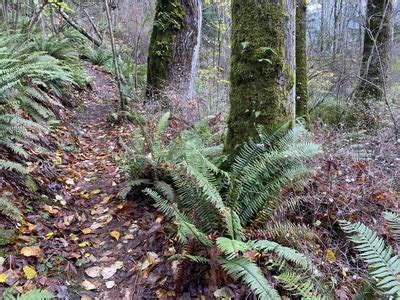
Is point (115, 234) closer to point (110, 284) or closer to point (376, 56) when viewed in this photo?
point (110, 284)

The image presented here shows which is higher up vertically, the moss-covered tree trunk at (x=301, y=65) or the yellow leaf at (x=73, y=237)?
the moss-covered tree trunk at (x=301, y=65)

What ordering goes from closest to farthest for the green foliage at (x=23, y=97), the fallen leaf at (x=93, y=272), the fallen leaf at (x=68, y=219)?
the fallen leaf at (x=93, y=272)
the fallen leaf at (x=68, y=219)
the green foliage at (x=23, y=97)

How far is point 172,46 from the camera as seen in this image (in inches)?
267

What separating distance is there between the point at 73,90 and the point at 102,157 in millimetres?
3064

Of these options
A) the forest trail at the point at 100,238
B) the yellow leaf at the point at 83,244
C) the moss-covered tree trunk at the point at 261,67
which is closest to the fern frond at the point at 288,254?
the forest trail at the point at 100,238

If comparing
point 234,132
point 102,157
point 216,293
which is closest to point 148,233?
point 216,293

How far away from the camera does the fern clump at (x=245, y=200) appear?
2.26 m

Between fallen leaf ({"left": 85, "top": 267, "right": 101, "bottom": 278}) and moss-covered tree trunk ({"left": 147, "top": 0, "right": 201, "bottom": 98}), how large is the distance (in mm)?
4402

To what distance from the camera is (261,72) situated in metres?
3.05

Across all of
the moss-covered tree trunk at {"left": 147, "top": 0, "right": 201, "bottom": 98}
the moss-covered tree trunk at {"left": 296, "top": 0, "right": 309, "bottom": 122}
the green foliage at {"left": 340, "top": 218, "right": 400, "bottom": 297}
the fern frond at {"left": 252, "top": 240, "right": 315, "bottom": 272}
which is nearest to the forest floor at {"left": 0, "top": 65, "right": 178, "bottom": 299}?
the fern frond at {"left": 252, "top": 240, "right": 315, "bottom": 272}

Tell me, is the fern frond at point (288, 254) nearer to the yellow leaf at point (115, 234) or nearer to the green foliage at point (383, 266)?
the green foliage at point (383, 266)

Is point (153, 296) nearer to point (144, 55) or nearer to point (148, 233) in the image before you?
point (148, 233)

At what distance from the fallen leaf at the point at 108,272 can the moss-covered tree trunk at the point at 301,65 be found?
12.9 feet

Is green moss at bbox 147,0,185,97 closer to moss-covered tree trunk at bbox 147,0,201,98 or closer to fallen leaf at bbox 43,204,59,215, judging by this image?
moss-covered tree trunk at bbox 147,0,201,98
